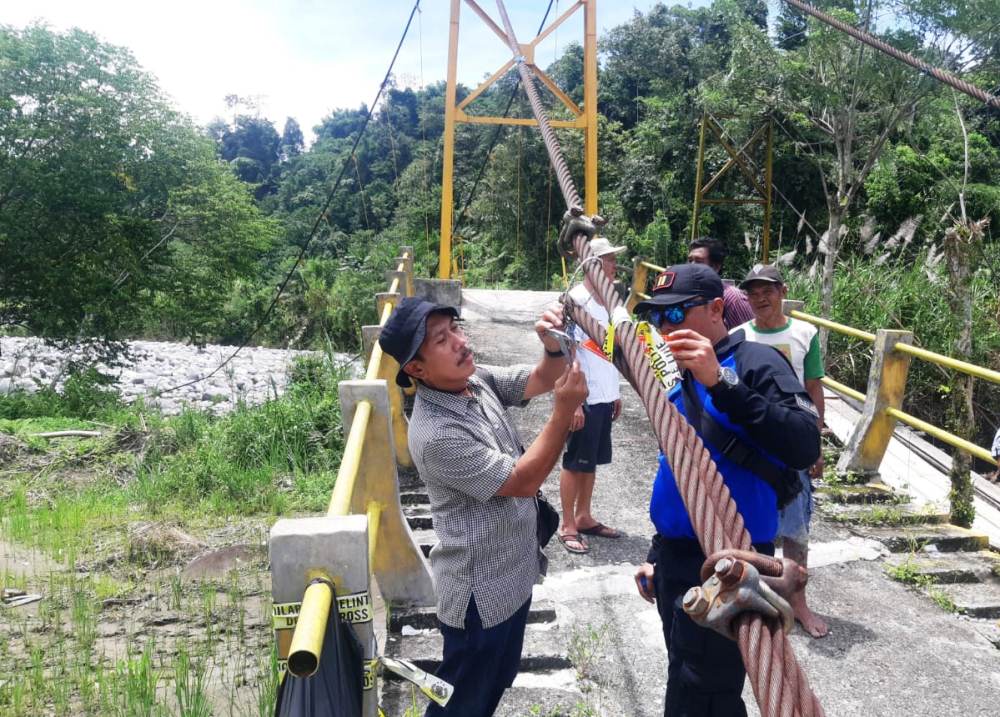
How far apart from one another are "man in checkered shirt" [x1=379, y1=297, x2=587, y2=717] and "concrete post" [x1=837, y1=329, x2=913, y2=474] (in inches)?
Result: 146

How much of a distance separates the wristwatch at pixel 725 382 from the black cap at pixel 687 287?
32 cm

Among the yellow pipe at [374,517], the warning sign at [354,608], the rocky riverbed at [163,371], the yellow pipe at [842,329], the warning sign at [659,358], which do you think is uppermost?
the warning sign at [659,358]

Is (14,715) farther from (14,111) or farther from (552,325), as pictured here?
(14,111)

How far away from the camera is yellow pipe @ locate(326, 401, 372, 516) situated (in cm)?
184

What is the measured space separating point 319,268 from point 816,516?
20.3 meters

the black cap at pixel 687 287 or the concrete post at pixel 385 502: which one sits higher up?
the black cap at pixel 687 287

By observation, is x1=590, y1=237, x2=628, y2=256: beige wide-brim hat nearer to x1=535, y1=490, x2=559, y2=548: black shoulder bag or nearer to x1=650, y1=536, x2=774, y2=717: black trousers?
x1=535, y1=490, x2=559, y2=548: black shoulder bag

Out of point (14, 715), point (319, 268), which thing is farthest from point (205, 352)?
point (14, 715)

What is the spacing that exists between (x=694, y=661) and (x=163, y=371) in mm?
16714

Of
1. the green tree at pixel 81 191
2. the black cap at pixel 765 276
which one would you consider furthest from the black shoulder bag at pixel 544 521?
the green tree at pixel 81 191

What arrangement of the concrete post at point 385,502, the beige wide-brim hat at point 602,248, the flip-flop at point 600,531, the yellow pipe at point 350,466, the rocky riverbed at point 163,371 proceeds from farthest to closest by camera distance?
the rocky riverbed at point 163,371, the flip-flop at point 600,531, the beige wide-brim hat at point 602,248, the concrete post at point 385,502, the yellow pipe at point 350,466

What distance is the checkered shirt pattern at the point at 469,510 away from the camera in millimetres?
1909

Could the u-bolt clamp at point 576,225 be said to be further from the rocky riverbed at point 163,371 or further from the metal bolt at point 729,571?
the rocky riverbed at point 163,371

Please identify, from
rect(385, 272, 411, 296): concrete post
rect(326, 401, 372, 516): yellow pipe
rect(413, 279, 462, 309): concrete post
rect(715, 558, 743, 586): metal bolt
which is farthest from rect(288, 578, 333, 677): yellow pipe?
rect(413, 279, 462, 309): concrete post
